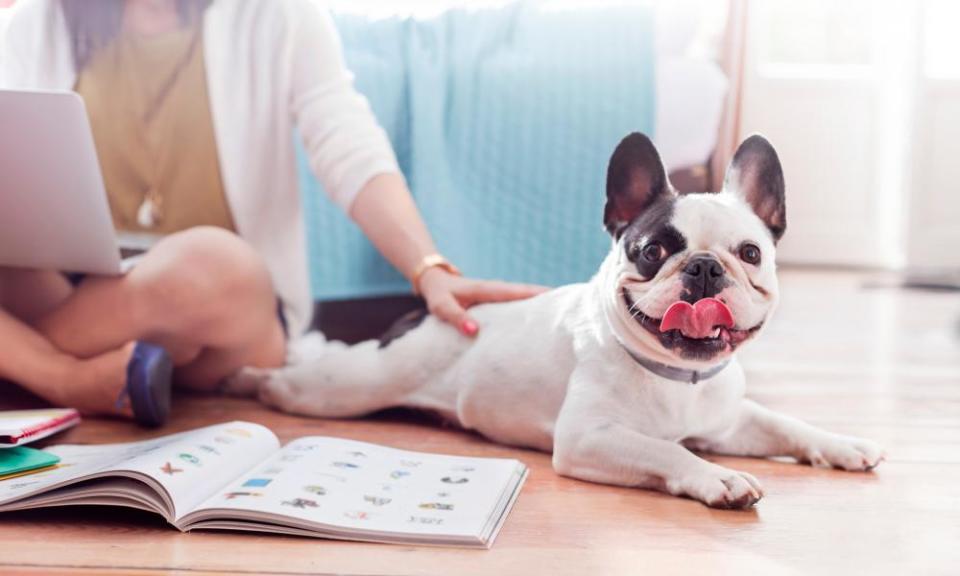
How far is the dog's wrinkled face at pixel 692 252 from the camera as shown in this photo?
978 mm

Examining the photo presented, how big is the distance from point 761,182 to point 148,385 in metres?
0.80

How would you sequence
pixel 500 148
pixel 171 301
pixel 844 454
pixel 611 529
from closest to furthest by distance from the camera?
pixel 611 529
pixel 844 454
pixel 171 301
pixel 500 148

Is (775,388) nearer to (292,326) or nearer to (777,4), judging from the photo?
(292,326)

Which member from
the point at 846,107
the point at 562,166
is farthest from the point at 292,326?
the point at 846,107

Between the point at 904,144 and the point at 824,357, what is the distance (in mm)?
2180

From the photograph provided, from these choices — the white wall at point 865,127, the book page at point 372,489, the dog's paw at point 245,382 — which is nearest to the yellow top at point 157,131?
the dog's paw at point 245,382

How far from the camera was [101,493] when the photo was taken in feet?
2.96

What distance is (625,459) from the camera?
3.41 ft

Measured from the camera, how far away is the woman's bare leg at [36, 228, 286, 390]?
1394 mm

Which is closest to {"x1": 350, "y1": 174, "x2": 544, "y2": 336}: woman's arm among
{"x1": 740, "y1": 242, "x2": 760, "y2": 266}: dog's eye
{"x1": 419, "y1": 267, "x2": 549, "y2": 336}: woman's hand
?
{"x1": 419, "y1": 267, "x2": 549, "y2": 336}: woman's hand

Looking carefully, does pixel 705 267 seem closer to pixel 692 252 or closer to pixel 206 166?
pixel 692 252

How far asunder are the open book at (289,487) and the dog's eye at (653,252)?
27 centimetres

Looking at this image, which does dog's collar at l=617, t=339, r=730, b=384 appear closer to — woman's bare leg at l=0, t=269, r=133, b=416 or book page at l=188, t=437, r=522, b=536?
book page at l=188, t=437, r=522, b=536

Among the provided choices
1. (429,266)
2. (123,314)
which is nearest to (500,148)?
(429,266)
